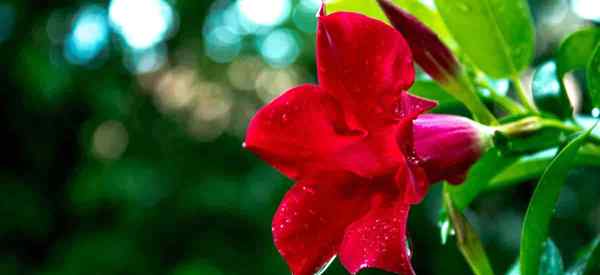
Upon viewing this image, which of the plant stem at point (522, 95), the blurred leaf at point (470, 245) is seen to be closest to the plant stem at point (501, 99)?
the plant stem at point (522, 95)

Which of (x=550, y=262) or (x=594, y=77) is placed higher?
(x=594, y=77)

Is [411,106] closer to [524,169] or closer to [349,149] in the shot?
[349,149]

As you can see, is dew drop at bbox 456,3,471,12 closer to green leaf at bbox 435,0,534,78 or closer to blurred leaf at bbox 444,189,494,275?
green leaf at bbox 435,0,534,78

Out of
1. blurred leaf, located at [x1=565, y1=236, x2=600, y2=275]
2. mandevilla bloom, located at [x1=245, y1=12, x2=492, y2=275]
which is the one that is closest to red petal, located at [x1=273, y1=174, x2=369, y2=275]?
mandevilla bloom, located at [x1=245, y1=12, x2=492, y2=275]

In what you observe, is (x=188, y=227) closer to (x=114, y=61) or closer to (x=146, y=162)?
(x=146, y=162)

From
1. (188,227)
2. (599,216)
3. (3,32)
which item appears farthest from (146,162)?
(599,216)

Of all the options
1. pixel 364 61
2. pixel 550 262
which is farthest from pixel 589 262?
pixel 364 61
